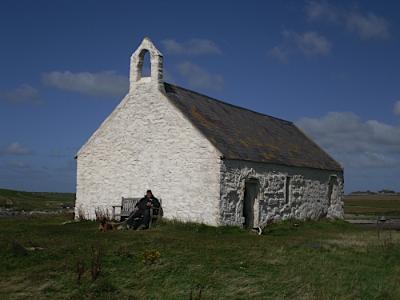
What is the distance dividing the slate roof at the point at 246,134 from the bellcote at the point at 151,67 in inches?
30.8

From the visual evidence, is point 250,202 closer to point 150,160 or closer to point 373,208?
point 150,160

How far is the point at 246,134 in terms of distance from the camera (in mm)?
25203

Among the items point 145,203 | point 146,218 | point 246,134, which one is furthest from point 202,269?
point 246,134

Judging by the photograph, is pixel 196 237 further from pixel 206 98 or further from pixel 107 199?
pixel 206 98

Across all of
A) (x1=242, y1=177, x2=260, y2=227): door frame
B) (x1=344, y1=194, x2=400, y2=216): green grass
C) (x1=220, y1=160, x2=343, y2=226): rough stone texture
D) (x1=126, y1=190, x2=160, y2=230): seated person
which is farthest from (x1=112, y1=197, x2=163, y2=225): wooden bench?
(x1=344, y1=194, x2=400, y2=216): green grass

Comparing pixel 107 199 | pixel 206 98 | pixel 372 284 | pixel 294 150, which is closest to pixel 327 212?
pixel 294 150

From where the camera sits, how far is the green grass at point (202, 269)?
10.3 meters

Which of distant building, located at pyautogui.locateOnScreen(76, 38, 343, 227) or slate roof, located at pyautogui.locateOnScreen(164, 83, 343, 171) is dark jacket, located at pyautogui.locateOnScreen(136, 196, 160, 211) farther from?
slate roof, located at pyautogui.locateOnScreen(164, 83, 343, 171)

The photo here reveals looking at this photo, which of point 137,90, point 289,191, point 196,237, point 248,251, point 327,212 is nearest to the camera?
point 248,251

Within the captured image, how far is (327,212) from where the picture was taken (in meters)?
29.1

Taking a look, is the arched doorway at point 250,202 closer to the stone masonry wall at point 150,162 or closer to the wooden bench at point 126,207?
the stone masonry wall at point 150,162

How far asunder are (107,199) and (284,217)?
828 cm

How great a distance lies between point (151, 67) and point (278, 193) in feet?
26.7

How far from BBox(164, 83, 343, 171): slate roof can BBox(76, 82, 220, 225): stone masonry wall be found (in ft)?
2.27
